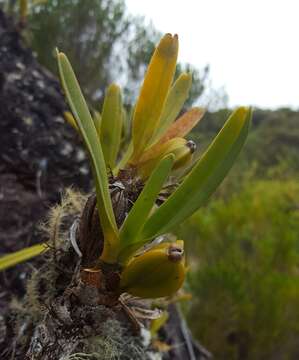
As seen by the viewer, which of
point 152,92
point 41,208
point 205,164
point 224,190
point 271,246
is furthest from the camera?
point 224,190

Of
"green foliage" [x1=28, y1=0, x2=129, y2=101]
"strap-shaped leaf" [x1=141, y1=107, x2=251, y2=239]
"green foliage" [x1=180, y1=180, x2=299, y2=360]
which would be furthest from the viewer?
"green foliage" [x1=28, y1=0, x2=129, y2=101]

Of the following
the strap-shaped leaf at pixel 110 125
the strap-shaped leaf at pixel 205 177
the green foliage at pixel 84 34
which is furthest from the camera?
the green foliage at pixel 84 34

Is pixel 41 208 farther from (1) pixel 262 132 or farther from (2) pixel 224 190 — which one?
(1) pixel 262 132

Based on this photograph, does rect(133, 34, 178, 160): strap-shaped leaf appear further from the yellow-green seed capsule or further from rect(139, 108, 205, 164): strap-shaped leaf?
the yellow-green seed capsule

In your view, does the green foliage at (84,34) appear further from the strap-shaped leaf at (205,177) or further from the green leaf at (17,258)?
the strap-shaped leaf at (205,177)

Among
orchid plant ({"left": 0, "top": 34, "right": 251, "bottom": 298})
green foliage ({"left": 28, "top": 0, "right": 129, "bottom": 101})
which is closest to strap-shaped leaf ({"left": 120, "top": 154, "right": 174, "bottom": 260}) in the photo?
orchid plant ({"left": 0, "top": 34, "right": 251, "bottom": 298})

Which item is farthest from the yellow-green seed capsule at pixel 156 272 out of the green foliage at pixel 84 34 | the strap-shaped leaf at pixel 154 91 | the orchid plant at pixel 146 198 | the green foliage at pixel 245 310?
the green foliage at pixel 84 34

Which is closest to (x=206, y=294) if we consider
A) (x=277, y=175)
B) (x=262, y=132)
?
(x=277, y=175)
